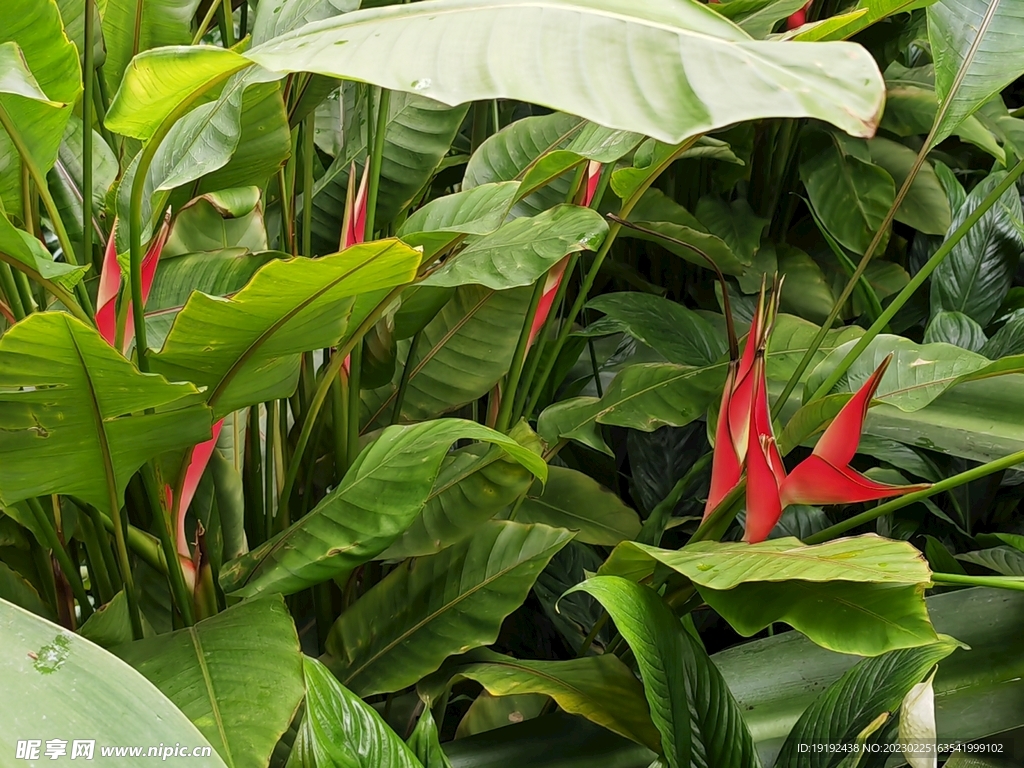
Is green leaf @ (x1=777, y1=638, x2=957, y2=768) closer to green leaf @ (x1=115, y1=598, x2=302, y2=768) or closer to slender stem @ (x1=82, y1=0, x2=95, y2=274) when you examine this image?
green leaf @ (x1=115, y1=598, x2=302, y2=768)

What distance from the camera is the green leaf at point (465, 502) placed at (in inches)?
23.1

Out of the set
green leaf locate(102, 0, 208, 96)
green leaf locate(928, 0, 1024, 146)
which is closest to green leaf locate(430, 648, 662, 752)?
green leaf locate(928, 0, 1024, 146)

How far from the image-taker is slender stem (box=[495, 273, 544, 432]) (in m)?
0.65

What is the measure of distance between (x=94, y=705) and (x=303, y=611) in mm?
441

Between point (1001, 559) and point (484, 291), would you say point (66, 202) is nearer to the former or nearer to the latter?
point (484, 291)

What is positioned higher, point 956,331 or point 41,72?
point 41,72

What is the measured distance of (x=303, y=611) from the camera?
0.77m

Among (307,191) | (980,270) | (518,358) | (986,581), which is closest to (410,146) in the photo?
(307,191)

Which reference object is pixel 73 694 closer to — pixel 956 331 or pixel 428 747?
pixel 428 747

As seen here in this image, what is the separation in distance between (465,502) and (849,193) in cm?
70

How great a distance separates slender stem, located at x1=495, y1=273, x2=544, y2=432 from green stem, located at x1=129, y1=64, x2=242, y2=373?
300mm

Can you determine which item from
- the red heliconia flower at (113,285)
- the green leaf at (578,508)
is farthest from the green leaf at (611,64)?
the green leaf at (578,508)

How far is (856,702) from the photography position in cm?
50

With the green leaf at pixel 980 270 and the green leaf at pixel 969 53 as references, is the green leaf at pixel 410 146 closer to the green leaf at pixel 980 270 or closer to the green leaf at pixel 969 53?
the green leaf at pixel 969 53
